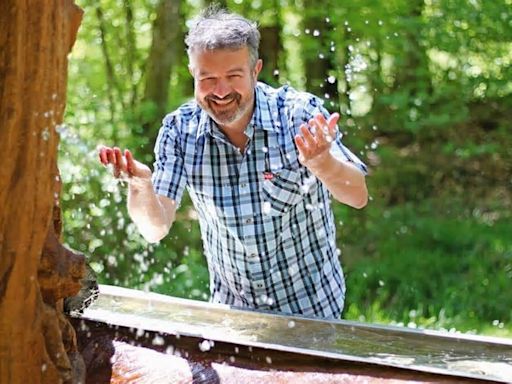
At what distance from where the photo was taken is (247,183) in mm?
3285

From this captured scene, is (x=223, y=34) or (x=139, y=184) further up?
(x=223, y=34)

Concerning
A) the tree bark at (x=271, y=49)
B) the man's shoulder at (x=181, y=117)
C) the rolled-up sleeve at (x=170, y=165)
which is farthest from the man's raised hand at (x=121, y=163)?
→ the tree bark at (x=271, y=49)

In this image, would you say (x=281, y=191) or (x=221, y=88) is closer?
(x=221, y=88)

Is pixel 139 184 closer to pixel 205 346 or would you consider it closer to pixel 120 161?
pixel 120 161

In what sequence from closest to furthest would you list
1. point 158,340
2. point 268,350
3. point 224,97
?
point 268,350 → point 158,340 → point 224,97

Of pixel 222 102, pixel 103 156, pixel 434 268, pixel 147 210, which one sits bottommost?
pixel 434 268

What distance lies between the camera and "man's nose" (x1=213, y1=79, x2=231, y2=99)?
3.10 meters

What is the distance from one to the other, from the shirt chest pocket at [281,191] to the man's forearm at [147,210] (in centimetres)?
33

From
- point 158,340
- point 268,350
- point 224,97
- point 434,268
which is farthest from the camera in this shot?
point 434,268

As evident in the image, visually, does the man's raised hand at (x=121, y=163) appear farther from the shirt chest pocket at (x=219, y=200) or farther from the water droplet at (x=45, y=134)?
the water droplet at (x=45, y=134)

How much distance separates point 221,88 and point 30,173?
0.94m

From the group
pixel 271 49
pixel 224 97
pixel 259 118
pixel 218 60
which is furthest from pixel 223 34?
pixel 271 49

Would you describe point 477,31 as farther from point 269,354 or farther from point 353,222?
point 269,354

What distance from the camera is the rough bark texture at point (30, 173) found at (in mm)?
2275
